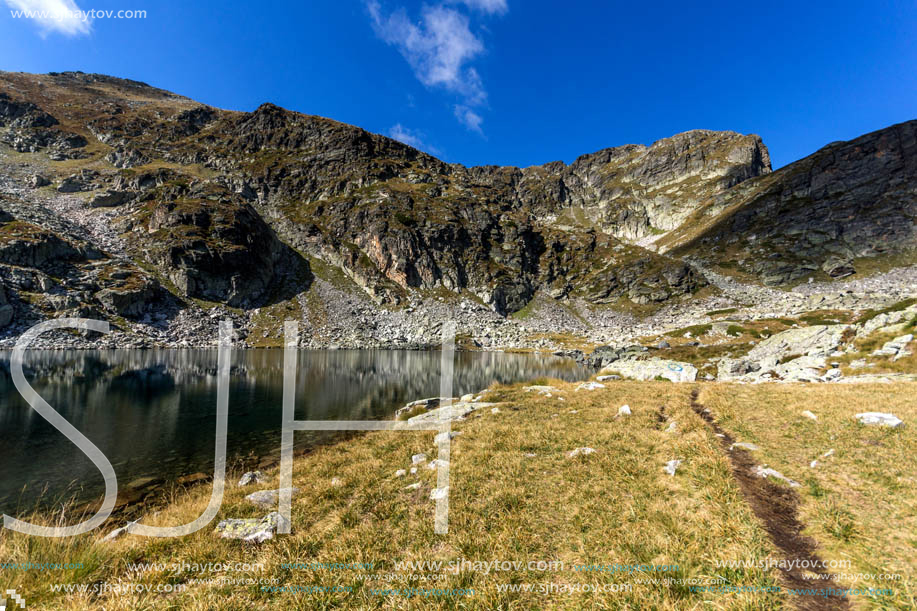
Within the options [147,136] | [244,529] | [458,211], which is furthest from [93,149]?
[244,529]

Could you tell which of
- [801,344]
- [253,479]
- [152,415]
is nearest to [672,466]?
[253,479]

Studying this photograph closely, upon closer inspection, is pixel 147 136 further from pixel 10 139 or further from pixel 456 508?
pixel 456 508

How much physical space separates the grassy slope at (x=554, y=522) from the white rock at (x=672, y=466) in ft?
0.88

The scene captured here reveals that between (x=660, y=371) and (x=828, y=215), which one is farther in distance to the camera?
(x=828, y=215)

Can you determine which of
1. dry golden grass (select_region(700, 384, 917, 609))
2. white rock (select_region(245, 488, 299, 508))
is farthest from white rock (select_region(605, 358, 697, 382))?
white rock (select_region(245, 488, 299, 508))

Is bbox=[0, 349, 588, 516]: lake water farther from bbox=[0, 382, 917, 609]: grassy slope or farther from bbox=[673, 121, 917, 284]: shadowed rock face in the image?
bbox=[673, 121, 917, 284]: shadowed rock face

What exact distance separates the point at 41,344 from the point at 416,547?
338ft

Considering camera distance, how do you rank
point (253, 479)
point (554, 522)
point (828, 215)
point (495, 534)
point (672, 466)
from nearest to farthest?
point (495, 534)
point (554, 522)
point (672, 466)
point (253, 479)
point (828, 215)

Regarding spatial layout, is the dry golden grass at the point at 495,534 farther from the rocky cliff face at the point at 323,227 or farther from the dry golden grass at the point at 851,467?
the rocky cliff face at the point at 323,227

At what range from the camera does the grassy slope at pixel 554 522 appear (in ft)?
15.0

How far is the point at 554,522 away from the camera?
6.50 meters

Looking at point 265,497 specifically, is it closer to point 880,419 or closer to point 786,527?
point 786,527

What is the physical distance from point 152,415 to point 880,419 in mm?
38660

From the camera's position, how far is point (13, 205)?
99.0 metres
